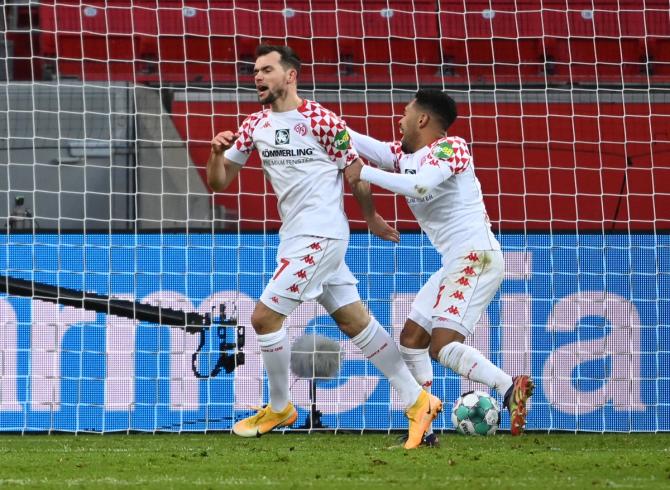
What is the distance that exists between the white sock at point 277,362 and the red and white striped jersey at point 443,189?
1010 millimetres

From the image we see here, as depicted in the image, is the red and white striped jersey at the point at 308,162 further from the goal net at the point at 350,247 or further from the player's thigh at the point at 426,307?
the goal net at the point at 350,247

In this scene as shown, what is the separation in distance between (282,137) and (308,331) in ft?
9.01

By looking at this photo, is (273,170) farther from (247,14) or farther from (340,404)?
(247,14)

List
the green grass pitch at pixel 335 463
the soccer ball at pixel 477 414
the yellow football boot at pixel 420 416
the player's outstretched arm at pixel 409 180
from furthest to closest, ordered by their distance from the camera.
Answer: the soccer ball at pixel 477 414 < the yellow football boot at pixel 420 416 < the player's outstretched arm at pixel 409 180 < the green grass pitch at pixel 335 463

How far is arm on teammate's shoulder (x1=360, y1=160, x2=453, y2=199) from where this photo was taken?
6.57 metres

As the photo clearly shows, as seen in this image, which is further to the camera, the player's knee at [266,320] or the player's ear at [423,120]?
the player's ear at [423,120]

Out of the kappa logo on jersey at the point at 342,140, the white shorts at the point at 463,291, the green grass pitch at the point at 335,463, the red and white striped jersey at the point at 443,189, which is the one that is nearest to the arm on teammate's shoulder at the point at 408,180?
the red and white striped jersey at the point at 443,189

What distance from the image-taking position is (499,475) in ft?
17.5

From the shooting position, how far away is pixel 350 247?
9.34 metres

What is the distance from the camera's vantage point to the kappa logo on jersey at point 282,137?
22.3 ft

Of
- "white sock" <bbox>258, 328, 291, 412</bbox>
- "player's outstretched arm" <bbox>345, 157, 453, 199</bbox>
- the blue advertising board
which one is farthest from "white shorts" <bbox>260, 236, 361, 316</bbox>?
the blue advertising board

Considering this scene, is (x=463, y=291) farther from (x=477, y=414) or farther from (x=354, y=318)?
(x=477, y=414)

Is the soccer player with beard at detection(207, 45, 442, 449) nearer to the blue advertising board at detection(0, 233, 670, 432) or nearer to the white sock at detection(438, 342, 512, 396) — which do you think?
the white sock at detection(438, 342, 512, 396)

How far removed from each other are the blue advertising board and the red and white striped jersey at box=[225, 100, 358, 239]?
243 centimetres
